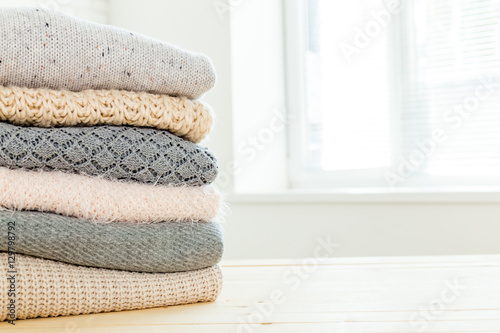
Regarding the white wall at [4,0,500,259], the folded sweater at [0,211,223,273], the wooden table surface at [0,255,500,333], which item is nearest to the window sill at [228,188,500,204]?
the white wall at [4,0,500,259]

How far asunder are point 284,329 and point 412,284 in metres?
0.26

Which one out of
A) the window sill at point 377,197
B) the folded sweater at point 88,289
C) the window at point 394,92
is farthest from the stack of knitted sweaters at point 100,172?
the window at point 394,92

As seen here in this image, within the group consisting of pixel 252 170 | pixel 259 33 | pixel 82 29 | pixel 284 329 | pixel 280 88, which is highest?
pixel 259 33

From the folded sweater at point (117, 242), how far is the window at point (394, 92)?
4.04 feet

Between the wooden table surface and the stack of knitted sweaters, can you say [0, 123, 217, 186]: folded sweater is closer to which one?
the stack of knitted sweaters

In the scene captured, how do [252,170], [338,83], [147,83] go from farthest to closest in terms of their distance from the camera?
1. [338,83]
2. [252,170]
3. [147,83]

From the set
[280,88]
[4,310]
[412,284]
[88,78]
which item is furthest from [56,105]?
[280,88]

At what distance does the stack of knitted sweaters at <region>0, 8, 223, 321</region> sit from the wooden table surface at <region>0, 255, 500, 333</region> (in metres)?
0.03

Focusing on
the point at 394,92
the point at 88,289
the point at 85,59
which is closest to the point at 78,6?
the point at 394,92

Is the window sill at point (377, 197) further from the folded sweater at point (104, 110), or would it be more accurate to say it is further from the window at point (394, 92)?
the folded sweater at point (104, 110)

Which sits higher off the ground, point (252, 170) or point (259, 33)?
point (259, 33)

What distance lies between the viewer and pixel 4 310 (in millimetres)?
549

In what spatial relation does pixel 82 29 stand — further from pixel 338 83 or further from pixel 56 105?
pixel 338 83

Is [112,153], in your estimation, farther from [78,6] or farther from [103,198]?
[78,6]
